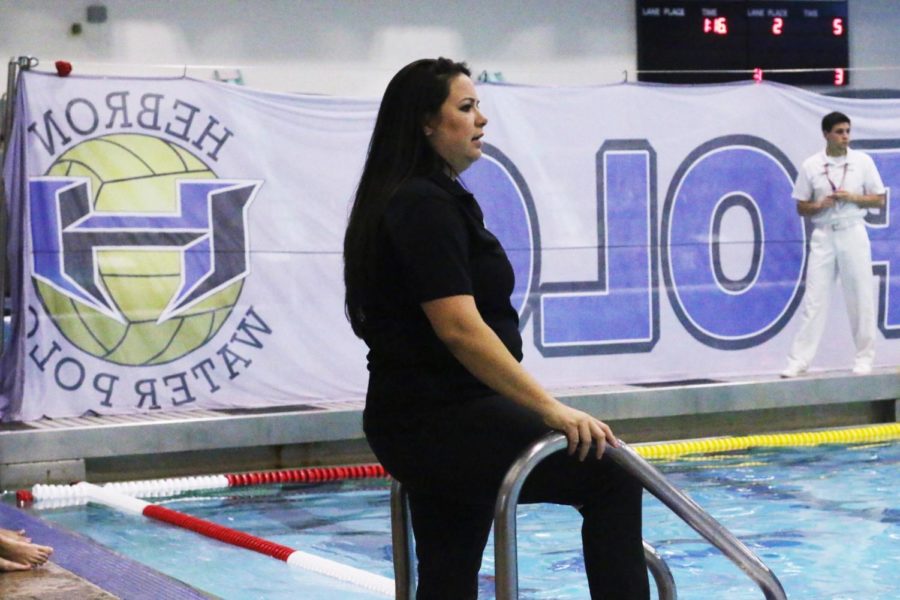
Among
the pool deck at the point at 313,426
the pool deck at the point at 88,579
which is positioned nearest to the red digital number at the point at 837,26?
the pool deck at the point at 313,426

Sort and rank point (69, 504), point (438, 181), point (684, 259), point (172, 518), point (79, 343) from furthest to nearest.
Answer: point (684, 259) → point (79, 343) → point (69, 504) → point (172, 518) → point (438, 181)

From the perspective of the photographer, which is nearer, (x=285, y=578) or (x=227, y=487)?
(x=285, y=578)

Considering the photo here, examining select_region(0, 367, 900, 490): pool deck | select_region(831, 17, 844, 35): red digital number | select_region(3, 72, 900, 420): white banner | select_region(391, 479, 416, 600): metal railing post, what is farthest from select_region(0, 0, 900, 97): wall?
select_region(391, 479, 416, 600): metal railing post

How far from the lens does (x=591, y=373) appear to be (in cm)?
862

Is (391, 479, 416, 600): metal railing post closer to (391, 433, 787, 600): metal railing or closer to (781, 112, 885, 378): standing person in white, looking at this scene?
(391, 433, 787, 600): metal railing

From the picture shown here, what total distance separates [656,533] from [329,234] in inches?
124

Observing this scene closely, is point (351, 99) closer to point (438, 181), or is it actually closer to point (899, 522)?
point (899, 522)

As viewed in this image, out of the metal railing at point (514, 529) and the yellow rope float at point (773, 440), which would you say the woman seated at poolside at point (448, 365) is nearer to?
the metal railing at point (514, 529)

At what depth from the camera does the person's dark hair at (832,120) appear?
9016 mm

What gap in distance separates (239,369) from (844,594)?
402 centimetres

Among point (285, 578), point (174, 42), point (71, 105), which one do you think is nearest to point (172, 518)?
point (285, 578)

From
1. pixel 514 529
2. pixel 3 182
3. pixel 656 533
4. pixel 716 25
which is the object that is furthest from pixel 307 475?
pixel 716 25

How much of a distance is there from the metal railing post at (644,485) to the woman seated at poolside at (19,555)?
6.92 ft

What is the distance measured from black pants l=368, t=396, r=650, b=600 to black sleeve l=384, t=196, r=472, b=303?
22 centimetres
